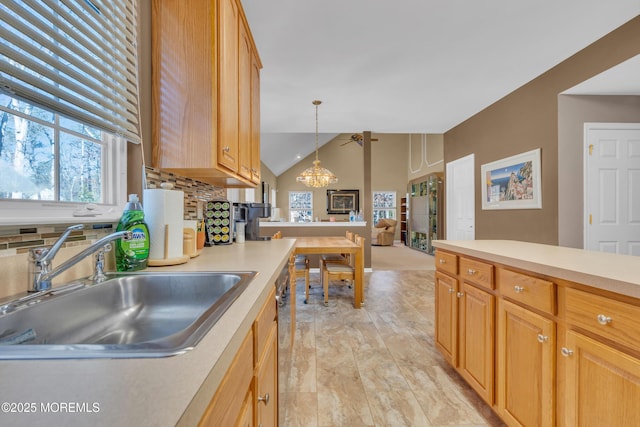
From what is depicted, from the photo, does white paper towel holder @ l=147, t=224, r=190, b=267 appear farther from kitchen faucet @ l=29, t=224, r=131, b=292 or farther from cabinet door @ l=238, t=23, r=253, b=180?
cabinet door @ l=238, t=23, r=253, b=180

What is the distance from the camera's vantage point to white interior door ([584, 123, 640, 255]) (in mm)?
2789

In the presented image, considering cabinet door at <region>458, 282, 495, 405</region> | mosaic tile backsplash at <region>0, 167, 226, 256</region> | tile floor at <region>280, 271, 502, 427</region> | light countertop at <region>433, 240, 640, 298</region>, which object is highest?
mosaic tile backsplash at <region>0, 167, 226, 256</region>

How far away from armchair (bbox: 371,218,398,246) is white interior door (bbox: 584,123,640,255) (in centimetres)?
653

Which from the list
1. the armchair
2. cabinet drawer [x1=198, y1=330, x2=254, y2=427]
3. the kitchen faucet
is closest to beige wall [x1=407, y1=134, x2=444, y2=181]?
the armchair

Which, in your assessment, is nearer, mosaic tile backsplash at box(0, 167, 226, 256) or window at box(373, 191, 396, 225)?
mosaic tile backsplash at box(0, 167, 226, 256)

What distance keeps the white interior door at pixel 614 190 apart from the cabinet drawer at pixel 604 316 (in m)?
2.53

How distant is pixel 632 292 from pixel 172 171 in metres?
1.80

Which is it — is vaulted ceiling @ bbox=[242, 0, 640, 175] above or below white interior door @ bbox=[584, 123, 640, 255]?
above

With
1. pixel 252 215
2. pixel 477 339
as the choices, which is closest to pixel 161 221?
pixel 252 215

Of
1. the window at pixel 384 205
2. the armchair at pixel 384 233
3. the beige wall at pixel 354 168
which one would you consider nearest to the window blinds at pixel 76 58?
the armchair at pixel 384 233

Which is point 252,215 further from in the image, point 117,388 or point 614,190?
point 614,190

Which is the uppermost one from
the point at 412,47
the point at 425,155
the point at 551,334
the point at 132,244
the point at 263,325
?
the point at 425,155

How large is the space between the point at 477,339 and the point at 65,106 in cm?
201

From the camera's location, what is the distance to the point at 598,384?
904mm
